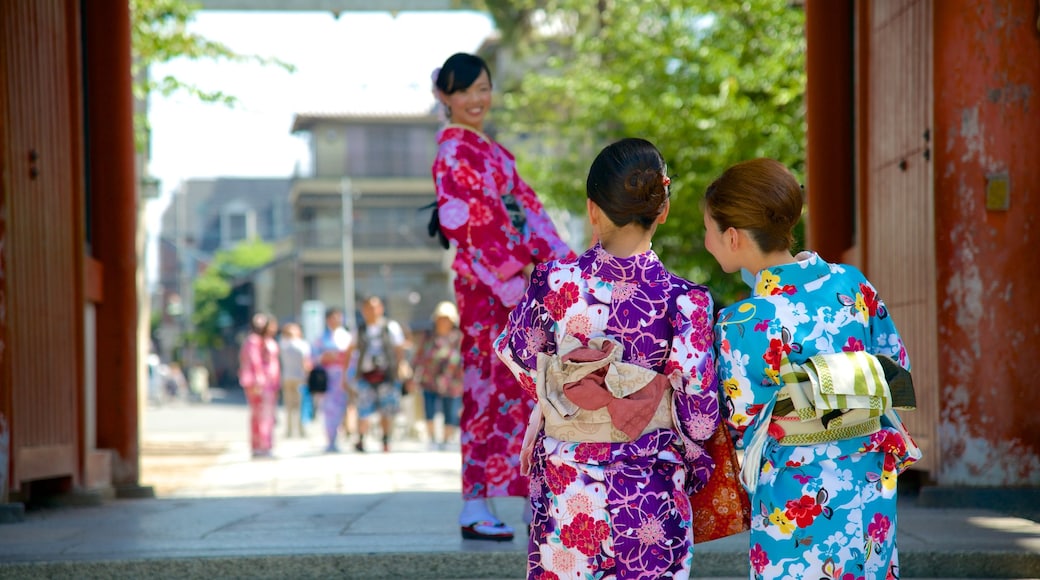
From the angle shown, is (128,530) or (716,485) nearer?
(716,485)

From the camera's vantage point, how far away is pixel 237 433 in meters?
22.6

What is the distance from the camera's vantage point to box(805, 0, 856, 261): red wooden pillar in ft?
25.1

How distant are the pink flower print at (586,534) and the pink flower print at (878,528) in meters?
0.60

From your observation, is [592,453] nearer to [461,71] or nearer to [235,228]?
[461,71]

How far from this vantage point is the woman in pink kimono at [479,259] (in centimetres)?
488

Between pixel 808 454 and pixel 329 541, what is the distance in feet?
8.11

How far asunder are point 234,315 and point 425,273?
22.0 m

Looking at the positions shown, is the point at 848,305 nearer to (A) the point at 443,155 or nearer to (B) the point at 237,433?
(A) the point at 443,155

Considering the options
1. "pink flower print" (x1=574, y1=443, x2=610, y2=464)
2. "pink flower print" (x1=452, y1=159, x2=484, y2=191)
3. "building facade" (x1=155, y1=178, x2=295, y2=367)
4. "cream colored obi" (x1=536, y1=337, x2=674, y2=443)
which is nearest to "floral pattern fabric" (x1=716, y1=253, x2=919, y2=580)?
"cream colored obi" (x1=536, y1=337, x2=674, y2=443)

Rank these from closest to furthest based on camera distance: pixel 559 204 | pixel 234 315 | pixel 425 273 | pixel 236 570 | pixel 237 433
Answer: pixel 236 570 → pixel 559 204 → pixel 237 433 → pixel 425 273 → pixel 234 315

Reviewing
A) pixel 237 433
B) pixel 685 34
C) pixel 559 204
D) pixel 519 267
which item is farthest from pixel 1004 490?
pixel 237 433

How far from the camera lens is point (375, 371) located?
13984mm

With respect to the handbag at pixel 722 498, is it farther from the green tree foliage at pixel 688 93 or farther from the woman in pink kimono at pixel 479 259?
the green tree foliage at pixel 688 93

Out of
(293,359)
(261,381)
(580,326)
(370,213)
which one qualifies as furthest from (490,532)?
(370,213)
